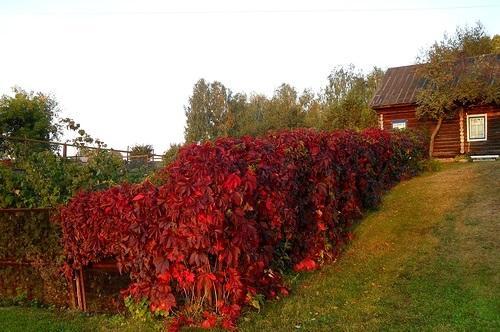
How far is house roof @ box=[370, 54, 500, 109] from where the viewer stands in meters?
24.7

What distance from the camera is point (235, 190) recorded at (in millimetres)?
4812

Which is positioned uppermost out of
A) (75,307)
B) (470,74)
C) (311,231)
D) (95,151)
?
(470,74)

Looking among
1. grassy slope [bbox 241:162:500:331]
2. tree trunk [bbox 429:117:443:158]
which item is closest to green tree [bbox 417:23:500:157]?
tree trunk [bbox 429:117:443:158]

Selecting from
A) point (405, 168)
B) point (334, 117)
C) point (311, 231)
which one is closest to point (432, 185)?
point (405, 168)

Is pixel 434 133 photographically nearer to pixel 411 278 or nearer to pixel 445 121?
pixel 445 121

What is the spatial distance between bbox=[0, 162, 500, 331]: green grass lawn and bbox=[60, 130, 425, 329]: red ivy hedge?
410mm

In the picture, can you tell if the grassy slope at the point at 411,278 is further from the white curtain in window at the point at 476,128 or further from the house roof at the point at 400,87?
the house roof at the point at 400,87

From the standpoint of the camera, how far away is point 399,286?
622 centimetres

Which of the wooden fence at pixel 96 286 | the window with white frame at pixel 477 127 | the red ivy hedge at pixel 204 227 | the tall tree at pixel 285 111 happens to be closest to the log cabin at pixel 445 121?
the window with white frame at pixel 477 127

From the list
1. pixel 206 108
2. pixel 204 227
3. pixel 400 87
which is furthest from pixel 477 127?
pixel 206 108

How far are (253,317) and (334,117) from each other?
3407cm

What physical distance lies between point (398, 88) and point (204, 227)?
23429mm

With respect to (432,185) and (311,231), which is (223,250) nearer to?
(311,231)

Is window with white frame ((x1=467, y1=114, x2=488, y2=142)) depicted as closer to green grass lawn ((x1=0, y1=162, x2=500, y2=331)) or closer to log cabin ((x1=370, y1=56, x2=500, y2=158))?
log cabin ((x1=370, y1=56, x2=500, y2=158))
